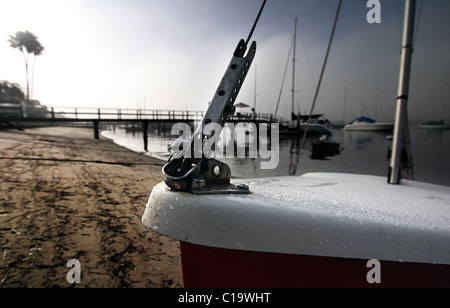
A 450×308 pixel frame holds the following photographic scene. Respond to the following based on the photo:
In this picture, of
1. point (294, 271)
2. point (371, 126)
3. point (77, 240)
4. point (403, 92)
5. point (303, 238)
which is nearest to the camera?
point (303, 238)

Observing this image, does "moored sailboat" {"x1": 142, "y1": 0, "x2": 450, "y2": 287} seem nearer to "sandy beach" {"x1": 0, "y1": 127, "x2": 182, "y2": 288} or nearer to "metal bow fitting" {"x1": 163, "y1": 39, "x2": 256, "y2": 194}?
"metal bow fitting" {"x1": 163, "y1": 39, "x2": 256, "y2": 194}

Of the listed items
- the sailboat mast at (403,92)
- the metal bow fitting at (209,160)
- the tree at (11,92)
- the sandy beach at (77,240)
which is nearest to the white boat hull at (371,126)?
the sailboat mast at (403,92)

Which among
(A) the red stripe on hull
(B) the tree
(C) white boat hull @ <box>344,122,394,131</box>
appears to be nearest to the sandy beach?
(A) the red stripe on hull

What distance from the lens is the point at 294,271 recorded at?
1388 millimetres

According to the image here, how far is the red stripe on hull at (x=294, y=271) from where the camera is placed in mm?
1276

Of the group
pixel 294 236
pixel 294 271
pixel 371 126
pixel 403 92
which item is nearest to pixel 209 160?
pixel 294 236

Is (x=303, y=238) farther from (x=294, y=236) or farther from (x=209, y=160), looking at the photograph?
(x=209, y=160)

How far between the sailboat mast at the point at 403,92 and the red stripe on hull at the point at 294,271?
5.58ft

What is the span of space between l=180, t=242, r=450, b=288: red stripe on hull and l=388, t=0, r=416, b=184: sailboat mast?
5.58ft

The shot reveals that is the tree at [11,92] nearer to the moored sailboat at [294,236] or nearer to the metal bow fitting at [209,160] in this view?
the metal bow fitting at [209,160]

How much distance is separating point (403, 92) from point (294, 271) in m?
2.62
